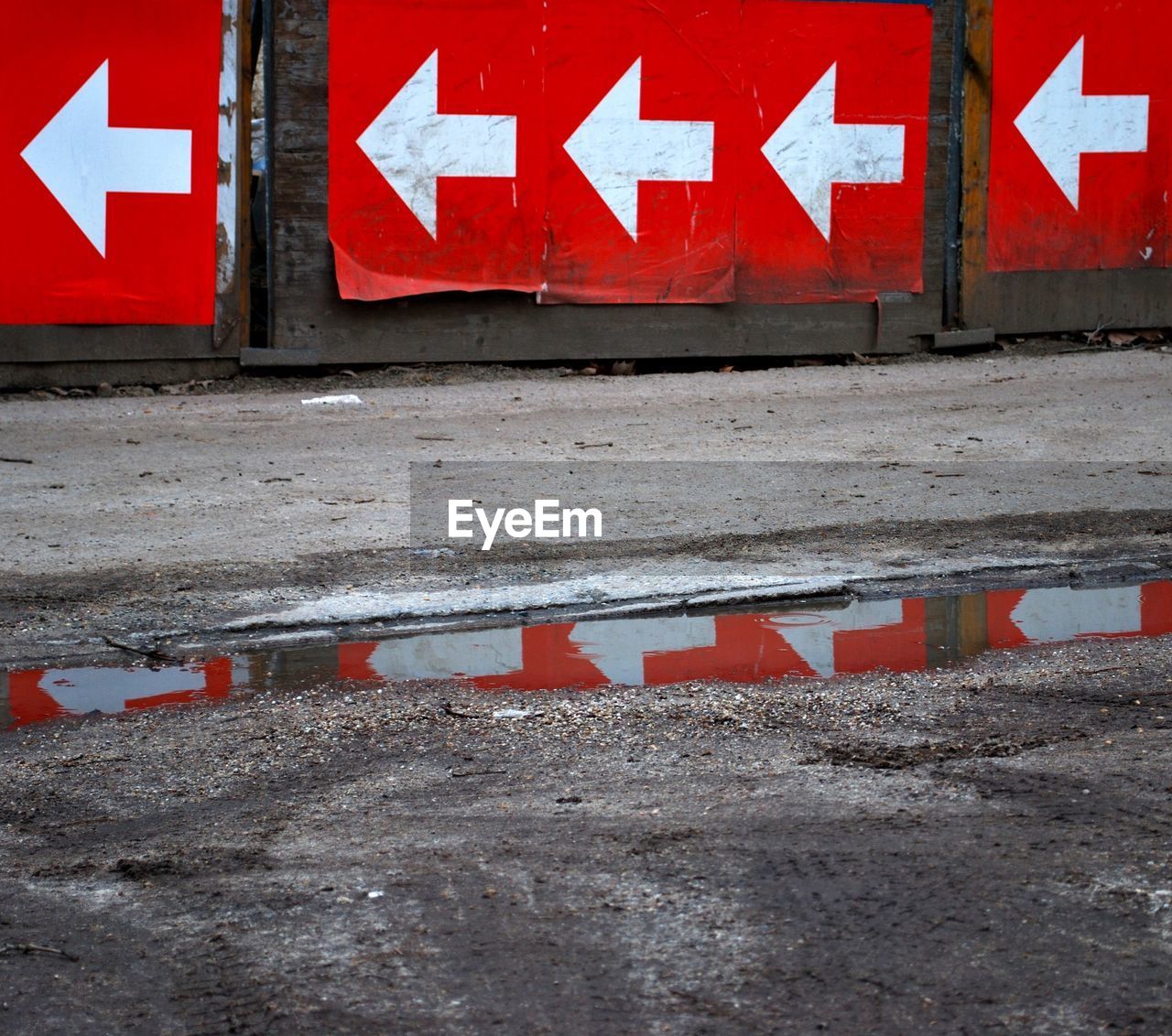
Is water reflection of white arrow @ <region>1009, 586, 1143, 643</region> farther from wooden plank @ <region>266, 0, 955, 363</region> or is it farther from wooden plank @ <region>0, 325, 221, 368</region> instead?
wooden plank @ <region>0, 325, 221, 368</region>

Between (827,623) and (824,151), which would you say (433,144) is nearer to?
(824,151)

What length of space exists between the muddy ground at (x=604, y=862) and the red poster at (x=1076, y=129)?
23.8ft

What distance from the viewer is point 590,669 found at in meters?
5.02

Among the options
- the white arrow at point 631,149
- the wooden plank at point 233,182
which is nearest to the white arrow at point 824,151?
the white arrow at point 631,149

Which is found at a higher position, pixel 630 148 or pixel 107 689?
pixel 630 148

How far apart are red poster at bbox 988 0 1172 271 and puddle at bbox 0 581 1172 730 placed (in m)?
6.04

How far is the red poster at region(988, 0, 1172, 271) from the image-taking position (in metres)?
11.1

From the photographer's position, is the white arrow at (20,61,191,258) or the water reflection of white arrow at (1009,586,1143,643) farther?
the white arrow at (20,61,191,258)

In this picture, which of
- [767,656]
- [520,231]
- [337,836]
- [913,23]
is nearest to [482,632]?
[767,656]

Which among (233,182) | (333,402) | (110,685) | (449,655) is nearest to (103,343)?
(233,182)

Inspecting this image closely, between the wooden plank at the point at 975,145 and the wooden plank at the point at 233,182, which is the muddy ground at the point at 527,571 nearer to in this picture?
the wooden plank at the point at 233,182

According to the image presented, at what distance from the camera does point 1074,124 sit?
36.9ft

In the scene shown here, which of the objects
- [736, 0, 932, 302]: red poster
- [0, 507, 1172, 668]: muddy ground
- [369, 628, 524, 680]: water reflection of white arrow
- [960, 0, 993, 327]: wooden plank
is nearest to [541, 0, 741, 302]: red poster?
[736, 0, 932, 302]: red poster

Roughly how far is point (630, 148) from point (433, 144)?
132cm
